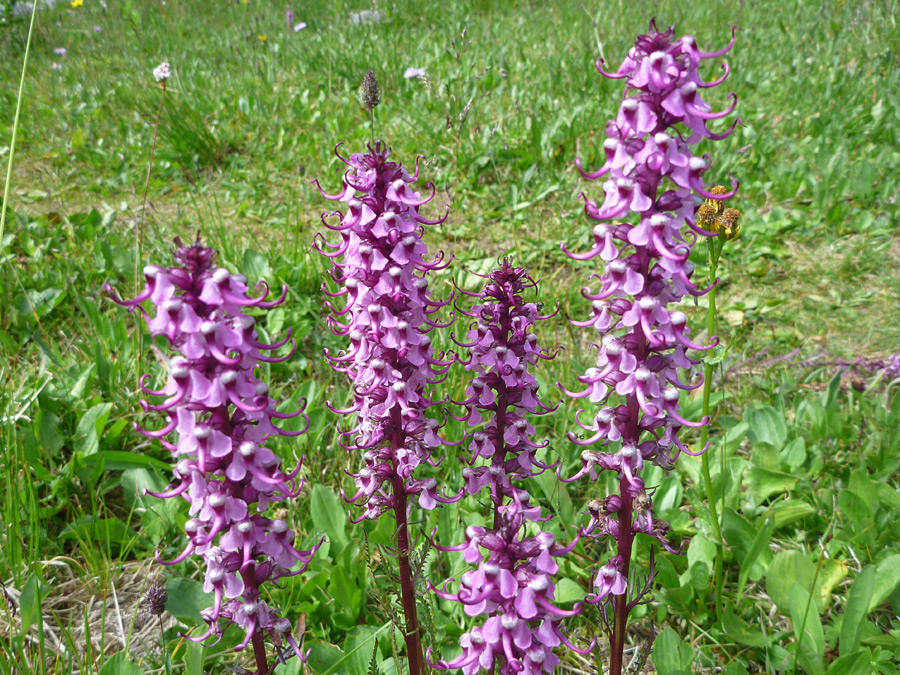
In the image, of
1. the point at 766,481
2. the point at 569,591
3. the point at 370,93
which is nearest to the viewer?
the point at 569,591

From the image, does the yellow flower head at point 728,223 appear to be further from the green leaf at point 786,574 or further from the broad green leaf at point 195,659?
the broad green leaf at point 195,659

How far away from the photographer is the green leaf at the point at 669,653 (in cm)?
262

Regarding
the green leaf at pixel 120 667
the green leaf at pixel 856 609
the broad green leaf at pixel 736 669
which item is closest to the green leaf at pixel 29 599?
the green leaf at pixel 120 667

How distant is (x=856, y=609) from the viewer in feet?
9.07

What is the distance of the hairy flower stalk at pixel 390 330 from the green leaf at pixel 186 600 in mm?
1092

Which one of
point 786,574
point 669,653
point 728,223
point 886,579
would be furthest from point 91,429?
point 886,579

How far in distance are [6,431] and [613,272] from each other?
10.4 feet

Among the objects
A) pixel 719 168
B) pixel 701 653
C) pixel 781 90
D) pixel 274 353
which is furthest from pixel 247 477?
pixel 781 90

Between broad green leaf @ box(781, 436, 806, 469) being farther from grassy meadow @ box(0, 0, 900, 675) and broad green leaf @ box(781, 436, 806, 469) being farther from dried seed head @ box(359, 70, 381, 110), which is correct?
dried seed head @ box(359, 70, 381, 110)

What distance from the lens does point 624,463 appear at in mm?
2059

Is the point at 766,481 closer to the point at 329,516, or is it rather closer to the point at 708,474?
the point at 708,474

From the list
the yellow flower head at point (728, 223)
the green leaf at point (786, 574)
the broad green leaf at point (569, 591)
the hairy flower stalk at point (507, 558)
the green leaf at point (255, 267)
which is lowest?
the broad green leaf at point (569, 591)

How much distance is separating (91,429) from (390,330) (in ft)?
8.20

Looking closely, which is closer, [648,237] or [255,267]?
[648,237]
